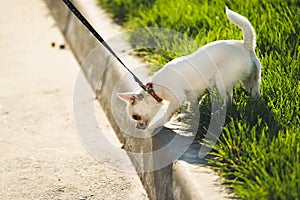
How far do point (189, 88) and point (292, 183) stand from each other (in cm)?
92

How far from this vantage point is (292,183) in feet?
8.86

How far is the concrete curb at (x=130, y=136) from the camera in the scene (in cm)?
303

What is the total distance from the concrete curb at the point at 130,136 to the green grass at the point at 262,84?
0.10m

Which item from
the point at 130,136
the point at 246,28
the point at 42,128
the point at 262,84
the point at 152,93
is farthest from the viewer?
the point at 42,128

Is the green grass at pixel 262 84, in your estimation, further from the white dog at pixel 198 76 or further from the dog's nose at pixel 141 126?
the dog's nose at pixel 141 126

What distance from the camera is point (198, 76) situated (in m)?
3.47

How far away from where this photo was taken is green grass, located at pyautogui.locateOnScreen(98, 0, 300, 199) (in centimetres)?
287

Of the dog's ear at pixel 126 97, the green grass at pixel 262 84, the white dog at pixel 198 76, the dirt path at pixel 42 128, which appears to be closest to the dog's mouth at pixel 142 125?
the white dog at pixel 198 76

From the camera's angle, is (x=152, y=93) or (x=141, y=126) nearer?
(x=152, y=93)

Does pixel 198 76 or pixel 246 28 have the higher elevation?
pixel 246 28

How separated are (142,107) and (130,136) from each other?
0.63 meters

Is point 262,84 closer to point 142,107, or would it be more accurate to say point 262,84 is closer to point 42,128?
point 142,107

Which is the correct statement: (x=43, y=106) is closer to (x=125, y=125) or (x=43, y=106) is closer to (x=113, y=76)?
(x=113, y=76)

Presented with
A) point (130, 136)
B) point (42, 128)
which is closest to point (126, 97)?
point (130, 136)
